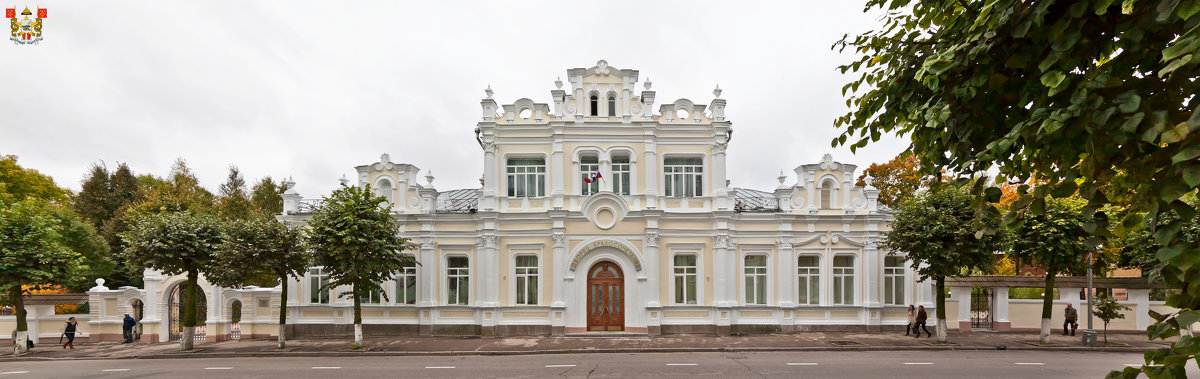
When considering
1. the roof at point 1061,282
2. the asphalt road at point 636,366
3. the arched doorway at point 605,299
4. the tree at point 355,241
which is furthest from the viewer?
the roof at point 1061,282

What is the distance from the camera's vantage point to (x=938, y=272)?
20484 mm

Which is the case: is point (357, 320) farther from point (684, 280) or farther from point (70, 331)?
point (684, 280)

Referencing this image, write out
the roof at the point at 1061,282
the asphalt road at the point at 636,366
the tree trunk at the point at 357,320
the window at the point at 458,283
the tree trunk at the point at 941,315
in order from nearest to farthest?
the asphalt road at the point at 636,366, the tree trunk at the point at 357,320, the tree trunk at the point at 941,315, the roof at the point at 1061,282, the window at the point at 458,283

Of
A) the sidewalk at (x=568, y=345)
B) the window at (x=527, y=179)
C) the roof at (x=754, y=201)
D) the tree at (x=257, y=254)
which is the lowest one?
the sidewalk at (x=568, y=345)

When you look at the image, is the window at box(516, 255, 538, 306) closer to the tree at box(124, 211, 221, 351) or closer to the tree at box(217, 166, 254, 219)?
the tree at box(124, 211, 221, 351)

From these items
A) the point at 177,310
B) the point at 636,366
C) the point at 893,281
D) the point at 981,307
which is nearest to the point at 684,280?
the point at 636,366

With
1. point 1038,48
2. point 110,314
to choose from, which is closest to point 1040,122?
point 1038,48

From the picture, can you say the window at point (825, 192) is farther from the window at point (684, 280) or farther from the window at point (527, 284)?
the window at point (527, 284)

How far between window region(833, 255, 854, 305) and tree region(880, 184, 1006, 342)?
10.3ft

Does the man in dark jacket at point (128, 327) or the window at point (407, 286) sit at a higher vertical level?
the window at point (407, 286)

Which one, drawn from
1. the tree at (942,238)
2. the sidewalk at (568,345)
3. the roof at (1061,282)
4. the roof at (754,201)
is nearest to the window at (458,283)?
the sidewalk at (568,345)

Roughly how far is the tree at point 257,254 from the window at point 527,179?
26.3 feet

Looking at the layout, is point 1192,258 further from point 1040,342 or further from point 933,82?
point 1040,342

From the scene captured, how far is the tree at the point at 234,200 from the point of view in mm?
40938
